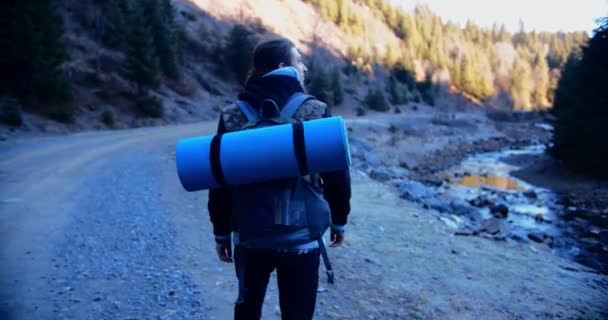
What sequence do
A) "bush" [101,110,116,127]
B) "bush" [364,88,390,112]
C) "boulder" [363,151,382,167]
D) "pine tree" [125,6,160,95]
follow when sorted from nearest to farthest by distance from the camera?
1. "boulder" [363,151,382,167]
2. "bush" [101,110,116,127]
3. "pine tree" [125,6,160,95]
4. "bush" [364,88,390,112]

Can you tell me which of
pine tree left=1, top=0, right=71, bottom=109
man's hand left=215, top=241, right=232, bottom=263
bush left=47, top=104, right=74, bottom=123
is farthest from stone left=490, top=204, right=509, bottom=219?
pine tree left=1, top=0, right=71, bottom=109

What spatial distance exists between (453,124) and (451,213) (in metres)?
46.3

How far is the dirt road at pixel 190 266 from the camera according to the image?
4.39 m

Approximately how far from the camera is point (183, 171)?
223 centimetres

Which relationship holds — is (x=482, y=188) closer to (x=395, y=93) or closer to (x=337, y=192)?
(x=337, y=192)

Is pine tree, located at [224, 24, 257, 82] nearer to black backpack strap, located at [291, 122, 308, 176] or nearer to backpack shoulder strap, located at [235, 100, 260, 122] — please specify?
backpack shoulder strap, located at [235, 100, 260, 122]

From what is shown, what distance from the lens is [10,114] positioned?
19.2 m

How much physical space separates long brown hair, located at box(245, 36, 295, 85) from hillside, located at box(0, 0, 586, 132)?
21.2 metres

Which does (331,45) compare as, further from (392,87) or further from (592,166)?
(592,166)

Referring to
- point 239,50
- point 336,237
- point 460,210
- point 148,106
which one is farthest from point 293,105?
point 239,50

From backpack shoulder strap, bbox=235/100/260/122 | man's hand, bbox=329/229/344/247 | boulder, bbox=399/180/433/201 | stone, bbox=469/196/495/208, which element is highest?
backpack shoulder strap, bbox=235/100/260/122

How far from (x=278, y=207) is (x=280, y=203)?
0.02 meters

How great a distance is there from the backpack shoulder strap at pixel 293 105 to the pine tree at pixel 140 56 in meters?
29.9

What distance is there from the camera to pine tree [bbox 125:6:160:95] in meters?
29.0
